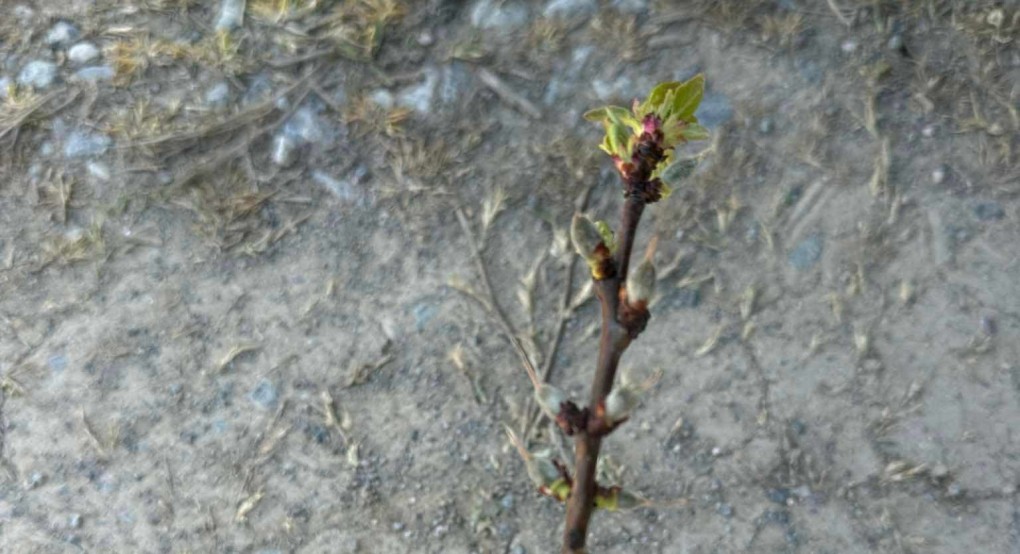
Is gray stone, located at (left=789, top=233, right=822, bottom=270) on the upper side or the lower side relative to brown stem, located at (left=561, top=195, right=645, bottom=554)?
lower

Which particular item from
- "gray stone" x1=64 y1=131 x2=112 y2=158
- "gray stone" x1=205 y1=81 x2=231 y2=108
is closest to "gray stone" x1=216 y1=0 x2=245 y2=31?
"gray stone" x1=205 y1=81 x2=231 y2=108

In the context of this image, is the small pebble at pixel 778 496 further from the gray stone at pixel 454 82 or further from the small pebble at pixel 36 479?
the small pebble at pixel 36 479

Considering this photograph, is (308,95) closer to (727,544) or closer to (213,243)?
(213,243)

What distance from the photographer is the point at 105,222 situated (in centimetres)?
263

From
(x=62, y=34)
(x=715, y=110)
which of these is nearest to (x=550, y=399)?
(x=715, y=110)

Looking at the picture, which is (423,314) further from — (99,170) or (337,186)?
(99,170)

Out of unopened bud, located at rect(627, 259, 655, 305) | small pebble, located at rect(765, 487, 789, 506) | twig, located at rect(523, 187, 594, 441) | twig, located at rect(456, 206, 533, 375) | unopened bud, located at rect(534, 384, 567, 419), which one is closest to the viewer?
unopened bud, located at rect(627, 259, 655, 305)

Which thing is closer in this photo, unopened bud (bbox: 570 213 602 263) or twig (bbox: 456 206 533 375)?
unopened bud (bbox: 570 213 602 263)

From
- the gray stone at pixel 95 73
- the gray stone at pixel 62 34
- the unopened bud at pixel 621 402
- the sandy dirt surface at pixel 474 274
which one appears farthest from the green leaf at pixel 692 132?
the gray stone at pixel 62 34

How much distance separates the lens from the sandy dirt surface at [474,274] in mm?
2275

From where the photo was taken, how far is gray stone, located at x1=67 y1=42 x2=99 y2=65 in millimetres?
2770

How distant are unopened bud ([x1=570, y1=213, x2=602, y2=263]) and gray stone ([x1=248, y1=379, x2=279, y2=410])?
144 centimetres

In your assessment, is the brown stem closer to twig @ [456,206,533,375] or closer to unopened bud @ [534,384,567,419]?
unopened bud @ [534,384,567,419]

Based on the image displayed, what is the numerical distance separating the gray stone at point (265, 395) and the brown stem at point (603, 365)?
122cm
